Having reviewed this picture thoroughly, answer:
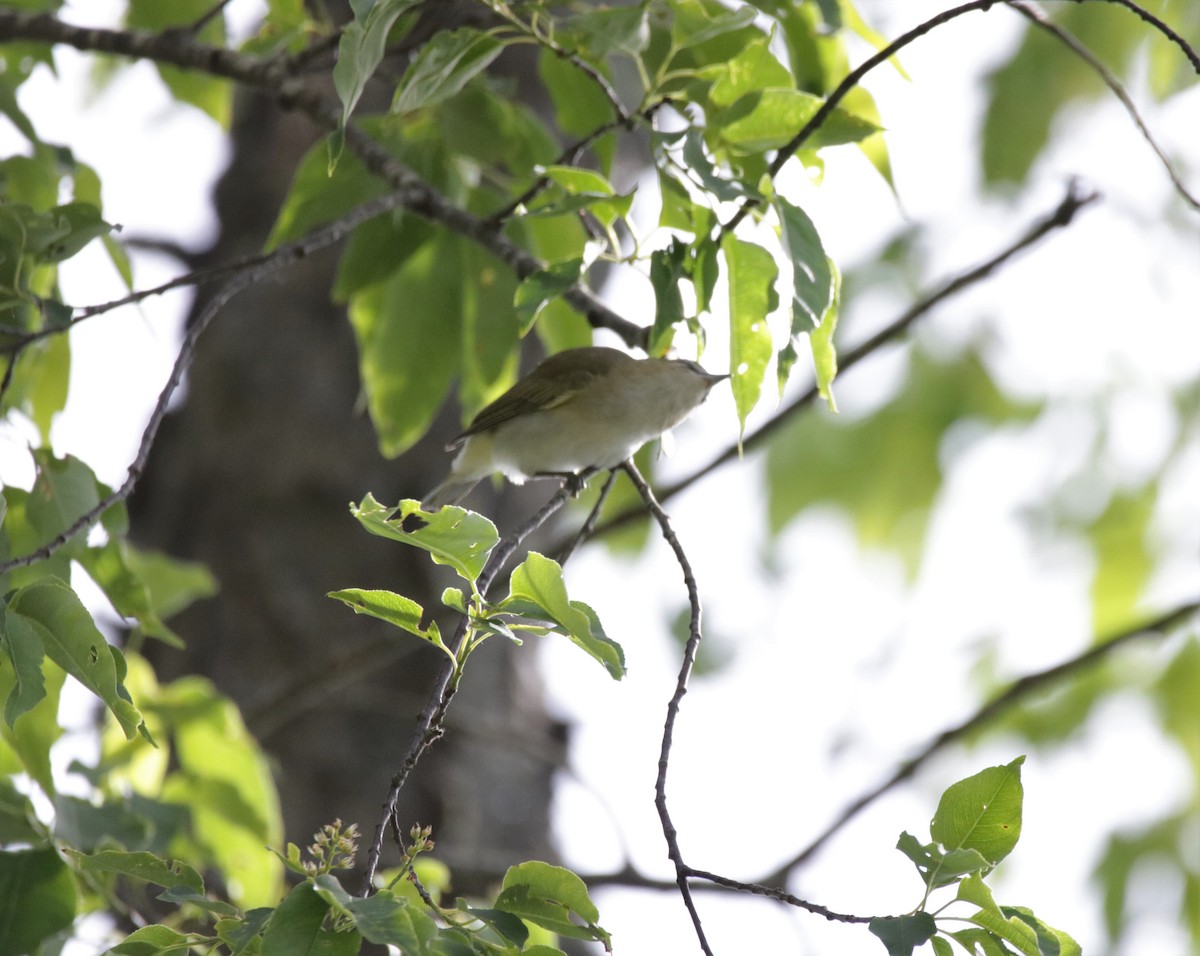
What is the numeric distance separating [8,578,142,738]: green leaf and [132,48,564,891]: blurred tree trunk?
2.35 m

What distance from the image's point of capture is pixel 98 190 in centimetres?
258

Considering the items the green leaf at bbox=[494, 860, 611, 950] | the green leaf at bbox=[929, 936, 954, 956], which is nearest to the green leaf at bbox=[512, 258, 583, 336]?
the green leaf at bbox=[494, 860, 611, 950]

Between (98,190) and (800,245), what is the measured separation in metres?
1.53

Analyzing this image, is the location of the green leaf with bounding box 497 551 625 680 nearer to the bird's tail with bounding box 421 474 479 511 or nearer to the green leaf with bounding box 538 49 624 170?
the green leaf with bounding box 538 49 624 170

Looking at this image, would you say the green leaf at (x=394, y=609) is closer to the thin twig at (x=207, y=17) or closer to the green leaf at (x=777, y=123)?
the green leaf at (x=777, y=123)

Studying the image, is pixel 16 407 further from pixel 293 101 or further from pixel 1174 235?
pixel 1174 235

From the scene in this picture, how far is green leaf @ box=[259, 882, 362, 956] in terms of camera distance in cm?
136

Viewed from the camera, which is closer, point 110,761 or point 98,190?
point 98,190

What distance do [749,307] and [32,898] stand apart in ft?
4.86

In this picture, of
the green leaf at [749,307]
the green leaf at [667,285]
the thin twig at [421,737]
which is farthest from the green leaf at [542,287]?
the thin twig at [421,737]

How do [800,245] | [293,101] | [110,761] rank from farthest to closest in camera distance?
[110,761] → [293,101] → [800,245]

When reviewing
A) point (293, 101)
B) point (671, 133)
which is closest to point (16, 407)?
point (293, 101)

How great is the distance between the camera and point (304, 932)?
1.38m

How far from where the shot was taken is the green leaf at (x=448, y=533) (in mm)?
1420
